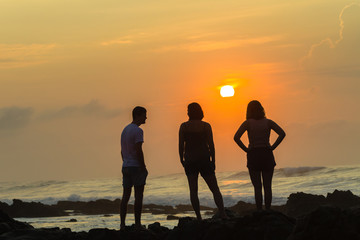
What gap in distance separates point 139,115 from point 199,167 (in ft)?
4.59

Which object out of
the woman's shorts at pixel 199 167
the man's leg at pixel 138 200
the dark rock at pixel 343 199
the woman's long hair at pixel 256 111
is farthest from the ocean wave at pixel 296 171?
the man's leg at pixel 138 200

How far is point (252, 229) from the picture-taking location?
35.6 ft

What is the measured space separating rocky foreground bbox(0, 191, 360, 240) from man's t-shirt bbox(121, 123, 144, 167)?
1244 millimetres

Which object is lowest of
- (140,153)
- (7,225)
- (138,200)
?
(7,225)

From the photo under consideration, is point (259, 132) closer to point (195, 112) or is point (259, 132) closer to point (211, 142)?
point (211, 142)

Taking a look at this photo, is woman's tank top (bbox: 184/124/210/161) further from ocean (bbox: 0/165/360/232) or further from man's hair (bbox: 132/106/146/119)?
ocean (bbox: 0/165/360/232)

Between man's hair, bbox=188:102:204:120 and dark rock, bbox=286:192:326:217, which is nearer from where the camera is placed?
man's hair, bbox=188:102:204:120

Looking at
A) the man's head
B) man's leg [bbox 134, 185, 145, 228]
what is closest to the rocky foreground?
man's leg [bbox 134, 185, 145, 228]

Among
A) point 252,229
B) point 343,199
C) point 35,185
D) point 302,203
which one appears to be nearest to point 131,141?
point 252,229

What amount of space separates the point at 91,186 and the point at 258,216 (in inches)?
2244

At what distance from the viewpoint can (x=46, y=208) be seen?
34.8m

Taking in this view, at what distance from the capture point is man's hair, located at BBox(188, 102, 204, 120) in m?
12.3

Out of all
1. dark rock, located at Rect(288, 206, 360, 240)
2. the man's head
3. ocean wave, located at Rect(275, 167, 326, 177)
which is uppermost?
ocean wave, located at Rect(275, 167, 326, 177)

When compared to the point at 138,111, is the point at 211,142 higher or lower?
lower
